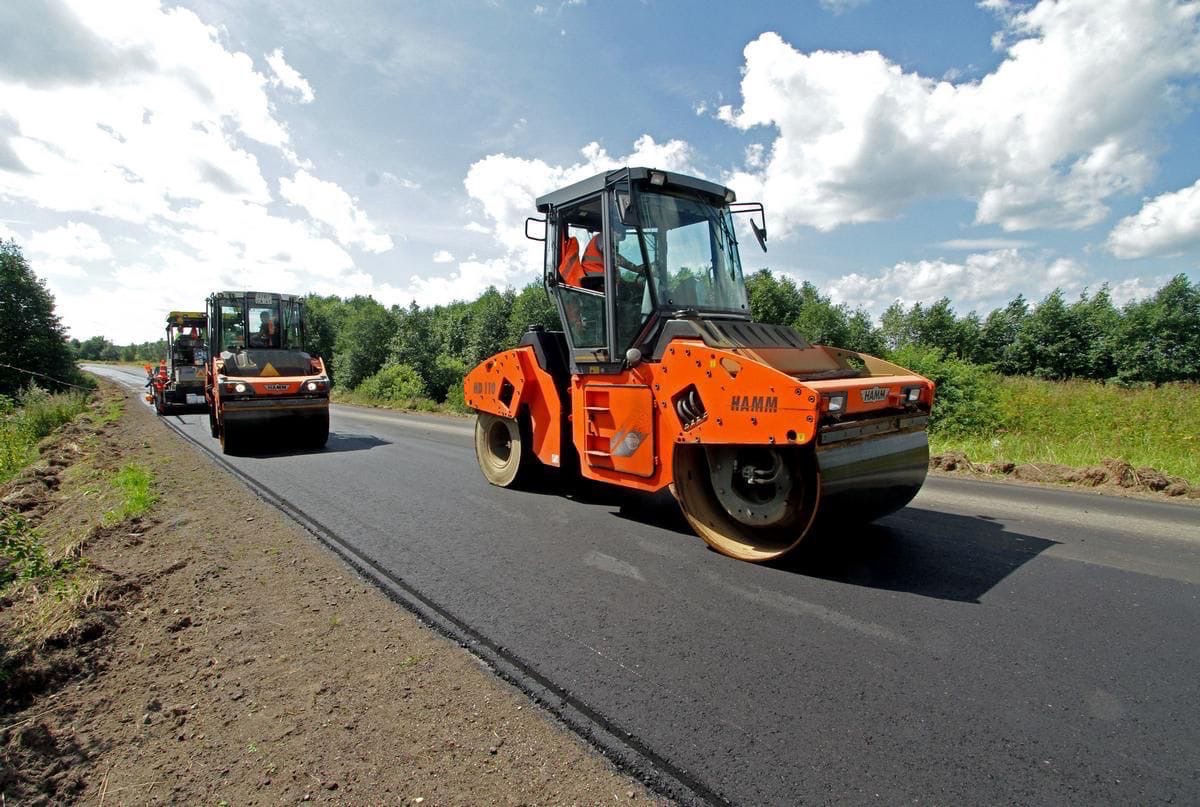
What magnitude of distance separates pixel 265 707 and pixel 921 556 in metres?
4.11

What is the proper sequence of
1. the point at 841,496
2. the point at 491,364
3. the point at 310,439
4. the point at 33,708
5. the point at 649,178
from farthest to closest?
the point at 310,439, the point at 491,364, the point at 649,178, the point at 841,496, the point at 33,708

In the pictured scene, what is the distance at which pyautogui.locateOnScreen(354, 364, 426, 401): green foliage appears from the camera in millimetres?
28203

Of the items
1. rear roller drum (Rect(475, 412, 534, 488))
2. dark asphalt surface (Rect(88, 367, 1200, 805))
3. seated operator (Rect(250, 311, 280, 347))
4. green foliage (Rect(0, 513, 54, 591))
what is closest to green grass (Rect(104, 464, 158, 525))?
green foliage (Rect(0, 513, 54, 591))

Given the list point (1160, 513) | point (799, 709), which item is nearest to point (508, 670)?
point (799, 709)

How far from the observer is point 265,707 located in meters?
2.61

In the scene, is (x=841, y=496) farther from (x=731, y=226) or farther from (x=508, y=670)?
(x=731, y=226)

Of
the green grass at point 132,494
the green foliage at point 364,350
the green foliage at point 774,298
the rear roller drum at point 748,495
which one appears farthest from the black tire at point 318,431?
the green foliage at point 774,298

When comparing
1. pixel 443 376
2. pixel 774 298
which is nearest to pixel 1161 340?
pixel 774 298

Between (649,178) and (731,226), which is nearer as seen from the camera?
(649,178)

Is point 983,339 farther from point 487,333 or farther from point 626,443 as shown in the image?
point 626,443

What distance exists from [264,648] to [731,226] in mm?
4932

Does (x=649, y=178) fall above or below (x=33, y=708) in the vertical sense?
above

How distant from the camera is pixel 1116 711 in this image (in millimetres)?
2455

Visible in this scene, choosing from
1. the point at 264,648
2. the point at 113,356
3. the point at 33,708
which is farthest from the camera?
the point at 113,356
